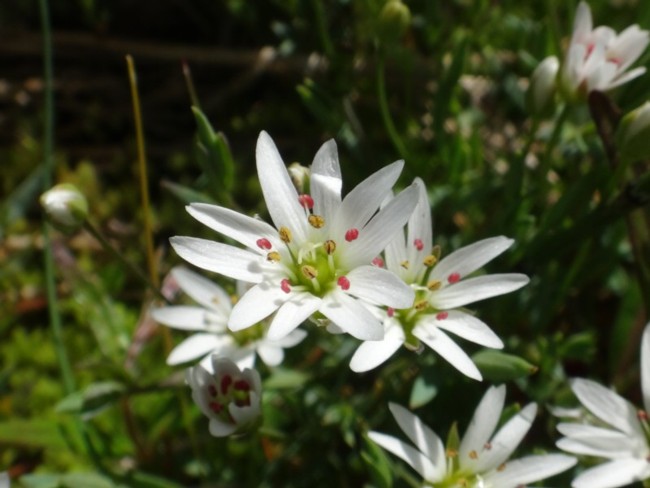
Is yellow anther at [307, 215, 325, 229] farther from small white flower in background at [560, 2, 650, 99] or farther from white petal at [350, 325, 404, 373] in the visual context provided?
small white flower in background at [560, 2, 650, 99]

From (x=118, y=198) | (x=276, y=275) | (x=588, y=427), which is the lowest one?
(x=118, y=198)

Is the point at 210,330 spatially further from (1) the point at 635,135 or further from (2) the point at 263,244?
(1) the point at 635,135

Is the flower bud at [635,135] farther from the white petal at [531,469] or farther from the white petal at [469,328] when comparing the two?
the white petal at [531,469]

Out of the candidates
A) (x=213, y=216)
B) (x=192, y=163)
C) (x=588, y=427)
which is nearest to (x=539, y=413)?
(x=588, y=427)

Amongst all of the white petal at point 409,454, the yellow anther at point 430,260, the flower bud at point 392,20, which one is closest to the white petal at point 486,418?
the white petal at point 409,454

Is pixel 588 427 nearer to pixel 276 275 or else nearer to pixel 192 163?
pixel 276 275

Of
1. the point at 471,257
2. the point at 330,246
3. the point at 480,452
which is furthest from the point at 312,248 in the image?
the point at 480,452

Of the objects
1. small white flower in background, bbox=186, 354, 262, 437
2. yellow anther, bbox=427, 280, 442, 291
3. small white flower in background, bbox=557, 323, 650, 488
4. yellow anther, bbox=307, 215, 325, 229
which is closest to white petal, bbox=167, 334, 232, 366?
small white flower in background, bbox=186, 354, 262, 437
